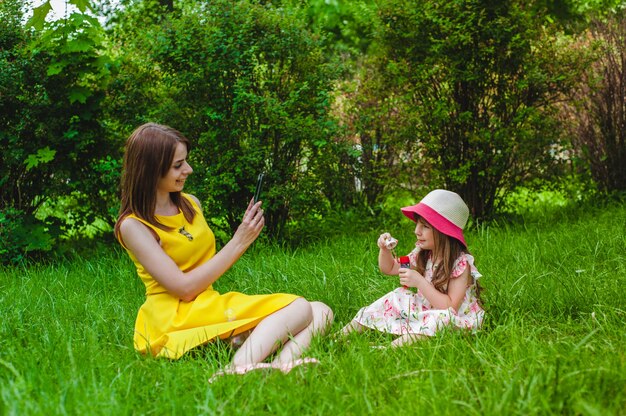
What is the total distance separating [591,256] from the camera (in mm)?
4422

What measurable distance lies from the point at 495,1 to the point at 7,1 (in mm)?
4235

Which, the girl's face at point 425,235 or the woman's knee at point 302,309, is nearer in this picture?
the woman's knee at point 302,309

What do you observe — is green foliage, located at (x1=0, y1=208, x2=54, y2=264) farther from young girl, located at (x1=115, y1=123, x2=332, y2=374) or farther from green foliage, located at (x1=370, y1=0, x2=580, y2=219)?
green foliage, located at (x1=370, y1=0, x2=580, y2=219)

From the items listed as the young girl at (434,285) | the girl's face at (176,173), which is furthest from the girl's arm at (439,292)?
the girl's face at (176,173)

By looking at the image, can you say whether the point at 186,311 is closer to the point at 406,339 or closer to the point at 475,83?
the point at 406,339

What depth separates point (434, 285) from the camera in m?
3.31

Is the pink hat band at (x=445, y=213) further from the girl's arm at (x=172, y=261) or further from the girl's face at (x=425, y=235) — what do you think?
the girl's arm at (x=172, y=261)

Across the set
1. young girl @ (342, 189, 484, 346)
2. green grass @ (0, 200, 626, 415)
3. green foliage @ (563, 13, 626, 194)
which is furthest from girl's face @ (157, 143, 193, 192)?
green foliage @ (563, 13, 626, 194)

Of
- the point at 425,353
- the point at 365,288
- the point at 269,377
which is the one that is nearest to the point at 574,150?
the point at 365,288

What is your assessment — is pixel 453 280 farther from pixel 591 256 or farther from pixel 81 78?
pixel 81 78

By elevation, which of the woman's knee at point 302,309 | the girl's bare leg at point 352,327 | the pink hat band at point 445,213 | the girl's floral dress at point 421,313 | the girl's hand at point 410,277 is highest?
the pink hat band at point 445,213

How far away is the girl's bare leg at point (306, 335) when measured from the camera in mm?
2900

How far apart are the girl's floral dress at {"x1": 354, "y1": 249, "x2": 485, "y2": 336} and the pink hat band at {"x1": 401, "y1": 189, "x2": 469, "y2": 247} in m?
0.14

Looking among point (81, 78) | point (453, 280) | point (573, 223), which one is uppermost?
point (81, 78)
